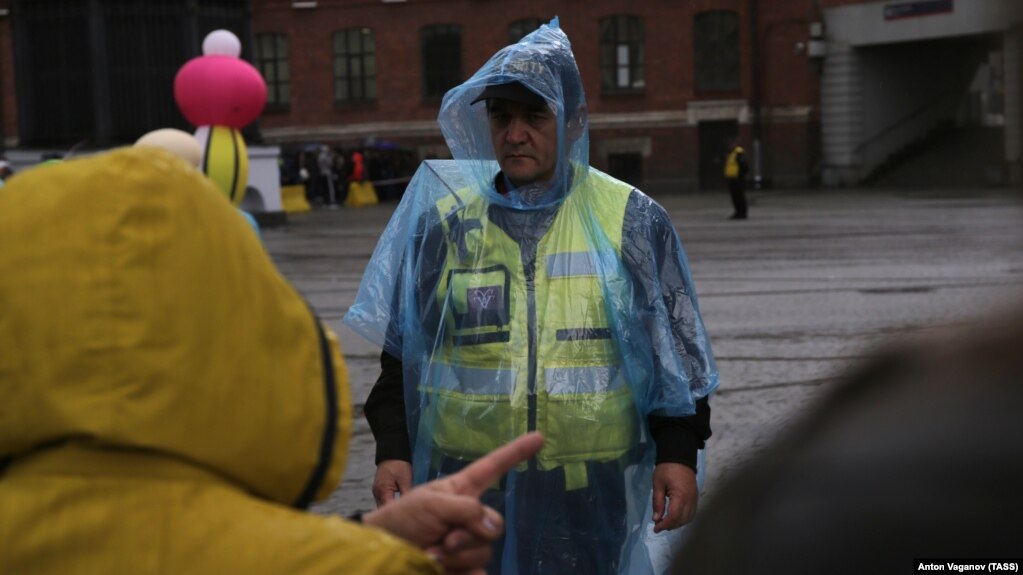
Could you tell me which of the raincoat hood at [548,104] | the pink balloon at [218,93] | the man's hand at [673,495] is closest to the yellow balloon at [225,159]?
the pink balloon at [218,93]

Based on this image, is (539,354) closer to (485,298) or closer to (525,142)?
(485,298)

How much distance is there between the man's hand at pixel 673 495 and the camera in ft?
10.6

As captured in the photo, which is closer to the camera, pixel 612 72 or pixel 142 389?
pixel 142 389

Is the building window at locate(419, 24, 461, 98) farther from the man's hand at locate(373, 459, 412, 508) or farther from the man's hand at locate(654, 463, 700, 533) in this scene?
the man's hand at locate(654, 463, 700, 533)

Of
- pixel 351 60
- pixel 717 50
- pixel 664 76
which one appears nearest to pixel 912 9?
pixel 717 50

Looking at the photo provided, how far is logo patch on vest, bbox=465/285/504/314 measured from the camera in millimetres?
3285

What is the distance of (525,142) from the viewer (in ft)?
11.5

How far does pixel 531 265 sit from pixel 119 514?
6.29 ft

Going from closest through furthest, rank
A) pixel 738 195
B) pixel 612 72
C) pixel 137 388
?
pixel 137 388
pixel 738 195
pixel 612 72

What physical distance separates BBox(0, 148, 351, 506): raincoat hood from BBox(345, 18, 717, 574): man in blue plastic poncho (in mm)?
1685

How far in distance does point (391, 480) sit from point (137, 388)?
1.92 meters

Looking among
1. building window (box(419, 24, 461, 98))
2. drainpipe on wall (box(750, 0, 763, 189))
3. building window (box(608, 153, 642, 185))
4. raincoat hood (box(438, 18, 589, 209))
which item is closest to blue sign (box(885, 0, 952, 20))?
drainpipe on wall (box(750, 0, 763, 189))

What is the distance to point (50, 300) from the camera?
1.46m

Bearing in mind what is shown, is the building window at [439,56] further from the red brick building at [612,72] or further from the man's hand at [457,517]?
the man's hand at [457,517]
